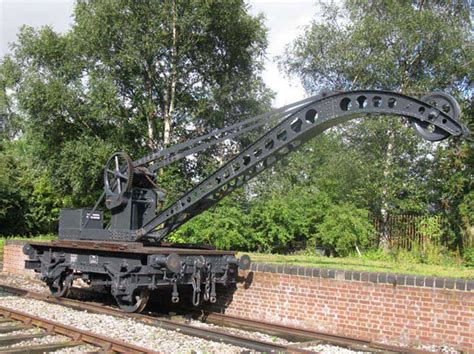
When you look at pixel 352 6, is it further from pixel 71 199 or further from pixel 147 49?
pixel 71 199

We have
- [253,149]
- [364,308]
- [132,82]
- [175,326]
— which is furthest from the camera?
[132,82]

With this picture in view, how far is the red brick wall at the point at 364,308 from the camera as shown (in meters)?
8.01

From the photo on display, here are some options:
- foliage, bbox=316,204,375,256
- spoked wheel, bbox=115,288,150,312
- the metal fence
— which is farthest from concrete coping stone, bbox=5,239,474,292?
the metal fence

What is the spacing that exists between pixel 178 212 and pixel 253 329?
2.74m

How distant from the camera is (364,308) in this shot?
Answer: 8.99 m

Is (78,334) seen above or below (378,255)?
below

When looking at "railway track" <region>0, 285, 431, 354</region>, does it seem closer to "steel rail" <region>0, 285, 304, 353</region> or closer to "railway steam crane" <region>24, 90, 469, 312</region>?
"steel rail" <region>0, 285, 304, 353</region>

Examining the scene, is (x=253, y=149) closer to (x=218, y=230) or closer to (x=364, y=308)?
(x=364, y=308)

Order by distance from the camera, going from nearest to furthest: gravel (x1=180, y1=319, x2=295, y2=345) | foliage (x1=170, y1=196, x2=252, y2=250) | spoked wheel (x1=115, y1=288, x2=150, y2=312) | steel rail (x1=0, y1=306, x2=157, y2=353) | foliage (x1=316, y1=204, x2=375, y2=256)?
steel rail (x1=0, y1=306, x2=157, y2=353)
gravel (x1=180, y1=319, x2=295, y2=345)
spoked wheel (x1=115, y1=288, x2=150, y2=312)
foliage (x1=170, y1=196, x2=252, y2=250)
foliage (x1=316, y1=204, x2=375, y2=256)

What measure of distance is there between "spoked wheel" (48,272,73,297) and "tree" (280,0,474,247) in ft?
42.2

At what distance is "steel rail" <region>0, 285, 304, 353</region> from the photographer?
26.0 ft

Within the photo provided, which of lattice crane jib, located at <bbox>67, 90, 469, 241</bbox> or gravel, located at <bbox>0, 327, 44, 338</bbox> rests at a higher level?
lattice crane jib, located at <bbox>67, 90, 469, 241</bbox>

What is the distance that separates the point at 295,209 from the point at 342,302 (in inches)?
451

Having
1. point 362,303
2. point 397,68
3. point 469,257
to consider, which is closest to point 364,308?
point 362,303
